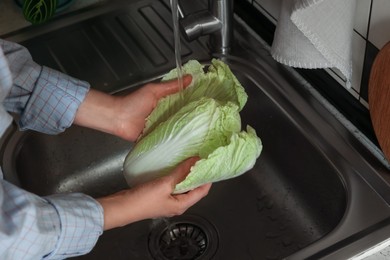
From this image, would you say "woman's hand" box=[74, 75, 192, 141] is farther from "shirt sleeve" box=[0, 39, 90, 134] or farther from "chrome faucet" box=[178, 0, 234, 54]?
"chrome faucet" box=[178, 0, 234, 54]

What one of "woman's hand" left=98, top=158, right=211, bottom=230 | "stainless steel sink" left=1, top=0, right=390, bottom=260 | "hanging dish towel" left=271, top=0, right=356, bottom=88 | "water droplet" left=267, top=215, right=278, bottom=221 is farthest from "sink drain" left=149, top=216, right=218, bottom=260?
"hanging dish towel" left=271, top=0, right=356, bottom=88

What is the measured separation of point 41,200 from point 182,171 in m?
0.23

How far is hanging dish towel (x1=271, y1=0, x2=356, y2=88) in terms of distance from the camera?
902 millimetres

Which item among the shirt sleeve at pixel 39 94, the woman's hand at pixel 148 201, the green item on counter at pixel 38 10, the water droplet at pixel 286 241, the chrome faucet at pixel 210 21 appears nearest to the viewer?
the woman's hand at pixel 148 201

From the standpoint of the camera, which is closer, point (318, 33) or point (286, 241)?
point (318, 33)

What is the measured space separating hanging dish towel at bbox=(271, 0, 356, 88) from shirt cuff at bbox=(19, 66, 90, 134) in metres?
0.35

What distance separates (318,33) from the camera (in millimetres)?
922

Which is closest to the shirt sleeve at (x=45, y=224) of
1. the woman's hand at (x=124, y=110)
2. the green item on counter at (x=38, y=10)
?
the woman's hand at (x=124, y=110)

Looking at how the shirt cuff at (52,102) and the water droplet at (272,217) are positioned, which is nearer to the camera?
the shirt cuff at (52,102)

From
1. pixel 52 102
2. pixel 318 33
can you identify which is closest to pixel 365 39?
pixel 318 33

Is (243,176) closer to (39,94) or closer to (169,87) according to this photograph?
(169,87)

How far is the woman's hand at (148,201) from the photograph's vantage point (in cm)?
85

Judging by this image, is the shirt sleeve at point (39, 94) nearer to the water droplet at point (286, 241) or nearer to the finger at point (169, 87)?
the finger at point (169, 87)

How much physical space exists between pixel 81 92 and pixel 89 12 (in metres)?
0.45
